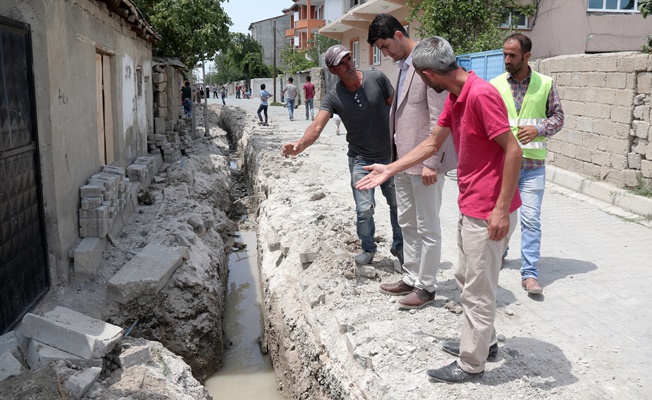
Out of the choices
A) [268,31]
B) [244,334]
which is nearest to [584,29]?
[244,334]

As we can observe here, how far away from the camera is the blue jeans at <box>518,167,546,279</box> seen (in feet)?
15.5

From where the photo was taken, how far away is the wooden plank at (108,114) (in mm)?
8375

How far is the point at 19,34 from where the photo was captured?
4766 millimetres

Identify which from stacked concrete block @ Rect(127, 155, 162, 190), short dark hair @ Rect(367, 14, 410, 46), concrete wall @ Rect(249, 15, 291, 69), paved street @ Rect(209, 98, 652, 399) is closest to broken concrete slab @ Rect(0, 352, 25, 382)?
paved street @ Rect(209, 98, 652, 399)

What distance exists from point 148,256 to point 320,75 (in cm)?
2306

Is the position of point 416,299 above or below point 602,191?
below

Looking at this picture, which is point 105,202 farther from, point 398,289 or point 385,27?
point 385,27

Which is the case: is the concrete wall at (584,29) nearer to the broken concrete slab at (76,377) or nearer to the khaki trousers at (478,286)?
the khaki trousers at (478,286)

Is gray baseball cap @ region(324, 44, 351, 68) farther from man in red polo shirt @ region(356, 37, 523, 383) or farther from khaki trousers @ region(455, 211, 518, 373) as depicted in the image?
khaki trousers @ region(455, 211, 518, 373)

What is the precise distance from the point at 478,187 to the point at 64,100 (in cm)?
434

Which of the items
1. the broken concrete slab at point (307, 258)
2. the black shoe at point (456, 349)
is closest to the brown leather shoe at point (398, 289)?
the black shoe at point (456, 349)

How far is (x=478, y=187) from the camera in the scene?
10.3 feet

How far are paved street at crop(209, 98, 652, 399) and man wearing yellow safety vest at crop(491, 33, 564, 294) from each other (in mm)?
322

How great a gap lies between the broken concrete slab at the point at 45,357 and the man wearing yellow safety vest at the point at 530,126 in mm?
3365
